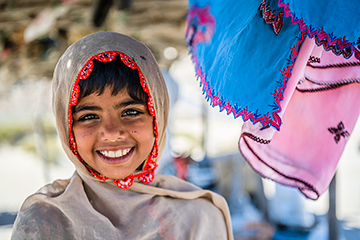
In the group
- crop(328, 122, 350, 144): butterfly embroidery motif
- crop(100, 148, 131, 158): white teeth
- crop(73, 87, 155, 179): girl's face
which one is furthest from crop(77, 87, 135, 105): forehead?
crop(328, 122, 350, 144): butterfly embroidery motif

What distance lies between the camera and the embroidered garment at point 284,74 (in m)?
0.82

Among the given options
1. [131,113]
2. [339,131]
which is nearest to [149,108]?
[131,113]

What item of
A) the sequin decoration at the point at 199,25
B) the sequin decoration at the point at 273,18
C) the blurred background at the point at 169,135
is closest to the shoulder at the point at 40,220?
the sequin decoration at the point at 199,25

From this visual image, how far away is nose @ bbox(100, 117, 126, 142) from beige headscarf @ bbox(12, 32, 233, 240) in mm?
145

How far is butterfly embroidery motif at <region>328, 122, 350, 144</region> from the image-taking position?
1.23 m

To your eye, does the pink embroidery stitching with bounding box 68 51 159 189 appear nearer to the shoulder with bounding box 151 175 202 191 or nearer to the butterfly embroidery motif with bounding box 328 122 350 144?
the shoulder with bounding box 151 175 202 191

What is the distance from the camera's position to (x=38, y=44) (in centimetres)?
503

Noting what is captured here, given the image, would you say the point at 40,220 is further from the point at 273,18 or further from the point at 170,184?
the point at 273,18

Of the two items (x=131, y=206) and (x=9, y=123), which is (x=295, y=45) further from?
(x=9, y=123)

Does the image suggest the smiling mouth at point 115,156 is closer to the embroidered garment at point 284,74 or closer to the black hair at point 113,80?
the black hair at point 113,80

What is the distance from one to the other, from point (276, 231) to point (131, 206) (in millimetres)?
2984

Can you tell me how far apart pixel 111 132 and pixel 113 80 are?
0.19 metres

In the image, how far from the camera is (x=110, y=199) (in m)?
1.20

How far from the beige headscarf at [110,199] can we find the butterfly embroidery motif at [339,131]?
0.55 metres
